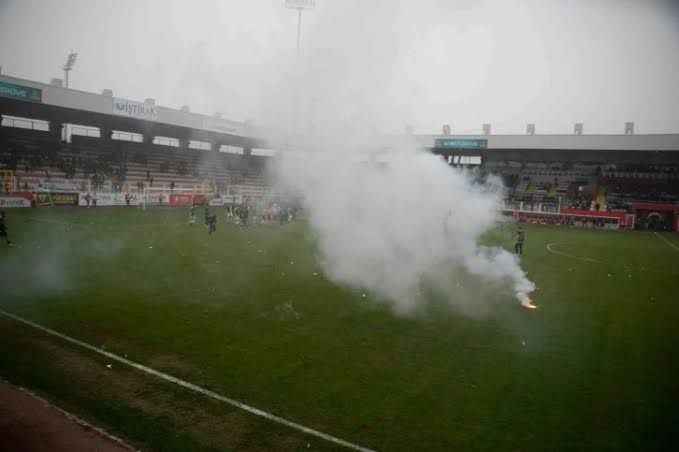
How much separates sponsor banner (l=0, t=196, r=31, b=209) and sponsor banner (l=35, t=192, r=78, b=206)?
84 centimetres

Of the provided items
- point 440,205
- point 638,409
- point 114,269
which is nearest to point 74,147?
point 114,269

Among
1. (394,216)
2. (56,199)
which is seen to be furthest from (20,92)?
(394,216)

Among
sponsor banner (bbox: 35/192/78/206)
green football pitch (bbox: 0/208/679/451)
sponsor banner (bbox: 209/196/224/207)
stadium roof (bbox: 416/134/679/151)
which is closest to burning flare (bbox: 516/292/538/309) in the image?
green football pitch (bbox: 0/208/679/451)

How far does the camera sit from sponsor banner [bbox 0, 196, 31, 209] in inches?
1051

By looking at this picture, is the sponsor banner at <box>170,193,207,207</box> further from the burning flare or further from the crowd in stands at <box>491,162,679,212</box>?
the burning flare

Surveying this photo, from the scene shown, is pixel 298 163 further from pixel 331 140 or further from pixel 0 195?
pixel 0 195

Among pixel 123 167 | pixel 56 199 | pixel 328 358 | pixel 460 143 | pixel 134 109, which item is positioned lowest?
pixel 328 358

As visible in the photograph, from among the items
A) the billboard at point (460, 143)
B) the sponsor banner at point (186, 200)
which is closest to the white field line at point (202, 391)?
the sponsor banner at point (186, 200)

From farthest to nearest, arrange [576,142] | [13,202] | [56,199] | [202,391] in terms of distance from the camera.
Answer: [576,142]
[56,199]
[13,202]
[202,391]

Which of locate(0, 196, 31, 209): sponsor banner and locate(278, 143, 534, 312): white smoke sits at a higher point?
locate(278, 143, 534, 312): white smoke

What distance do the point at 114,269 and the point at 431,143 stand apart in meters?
36.0

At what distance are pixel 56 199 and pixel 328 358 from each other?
31.0 meters

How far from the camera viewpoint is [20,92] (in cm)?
2697

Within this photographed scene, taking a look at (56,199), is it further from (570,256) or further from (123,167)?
(570,256)
